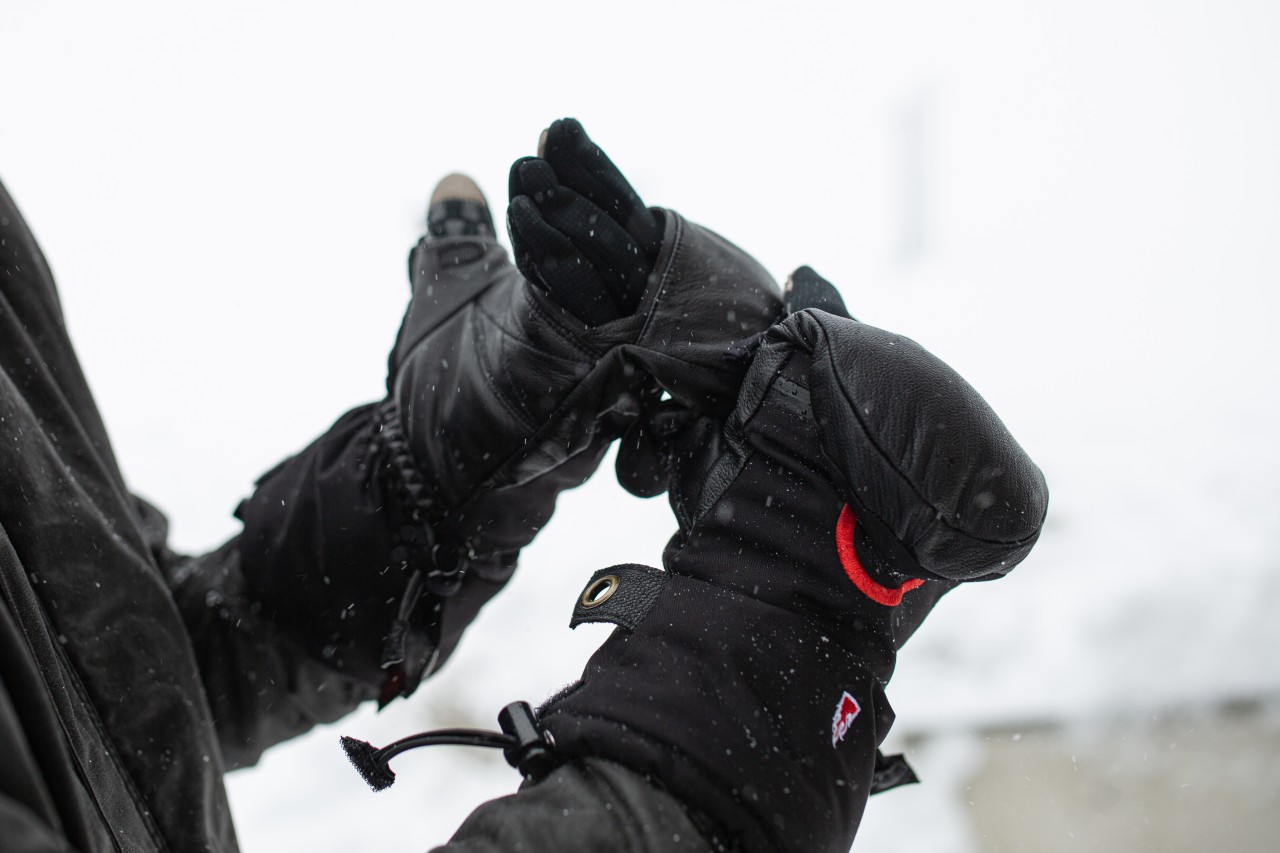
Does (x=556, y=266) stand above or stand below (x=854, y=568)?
above

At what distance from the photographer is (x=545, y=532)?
70.4 inches

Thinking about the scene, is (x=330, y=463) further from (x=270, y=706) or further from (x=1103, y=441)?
(x=1103, y=441)

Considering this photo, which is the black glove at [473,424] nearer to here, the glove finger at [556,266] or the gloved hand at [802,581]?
the glove finger at [556,266]

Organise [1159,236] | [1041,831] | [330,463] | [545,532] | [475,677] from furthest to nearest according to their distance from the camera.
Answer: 1. [1159,236]
2. [545,532]
3. [475,677]
4. [1041,831]
5. [330,463]

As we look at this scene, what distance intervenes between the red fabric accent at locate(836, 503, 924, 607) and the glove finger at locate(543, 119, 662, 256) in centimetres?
29

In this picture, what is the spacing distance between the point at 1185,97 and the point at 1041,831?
2.33 meters

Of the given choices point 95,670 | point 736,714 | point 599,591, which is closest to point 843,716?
point 736,714

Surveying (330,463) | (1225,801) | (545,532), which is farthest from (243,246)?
(1225,801)

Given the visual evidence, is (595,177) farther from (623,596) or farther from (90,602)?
(90,602)

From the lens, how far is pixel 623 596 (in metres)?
0.56

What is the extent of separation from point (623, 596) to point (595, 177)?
1.16ft

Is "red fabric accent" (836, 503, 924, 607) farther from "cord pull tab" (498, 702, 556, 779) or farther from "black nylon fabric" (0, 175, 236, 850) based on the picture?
"black nylon fabric" (0, 175, 236, 850)

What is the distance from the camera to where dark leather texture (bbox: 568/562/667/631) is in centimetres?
54

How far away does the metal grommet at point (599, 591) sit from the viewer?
0.56 meters
